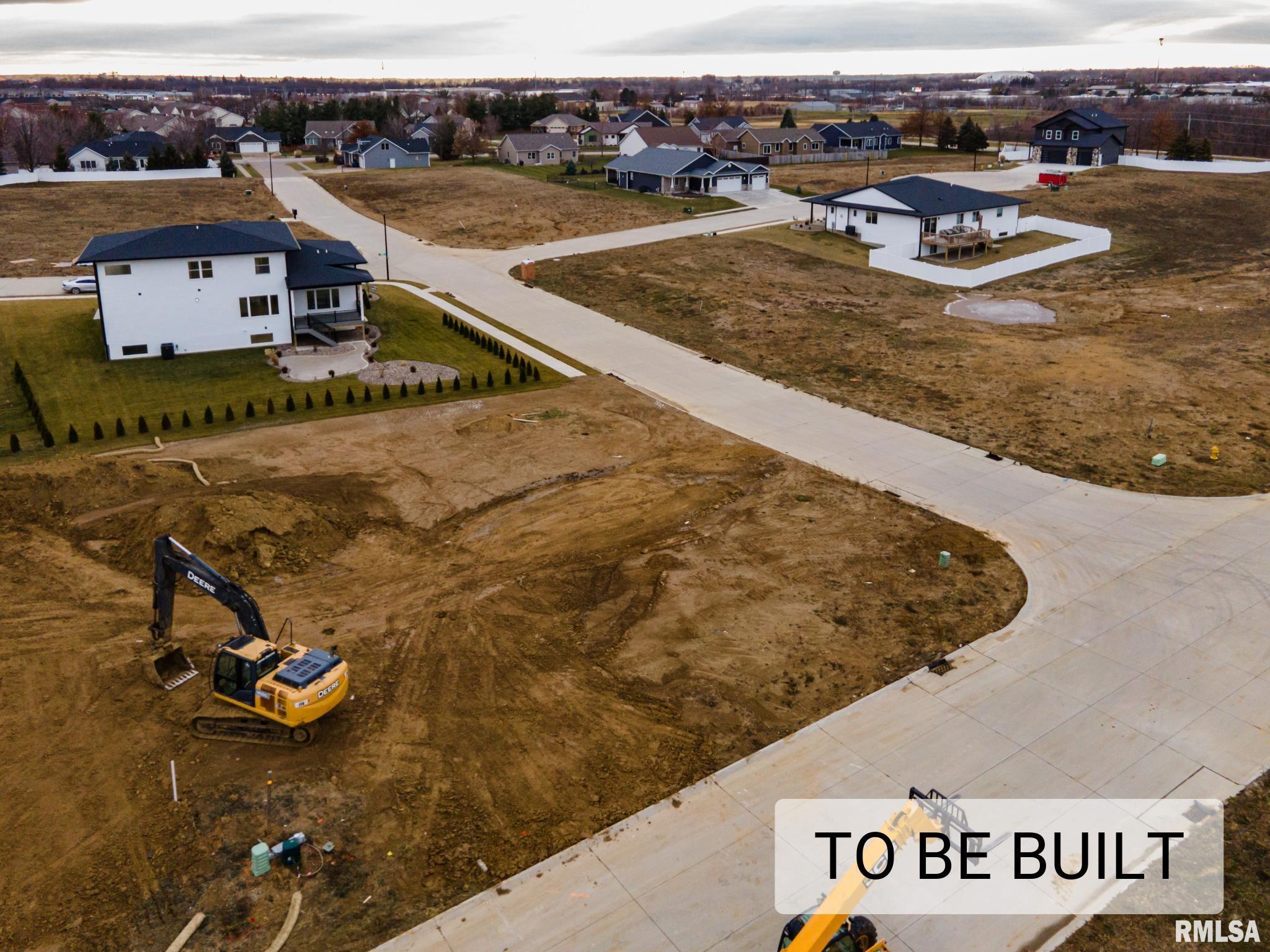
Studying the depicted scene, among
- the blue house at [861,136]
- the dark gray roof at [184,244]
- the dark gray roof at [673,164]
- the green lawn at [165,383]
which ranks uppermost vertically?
the blue house at [861,136]

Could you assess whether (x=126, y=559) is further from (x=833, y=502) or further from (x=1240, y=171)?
(x=1240, y=171)

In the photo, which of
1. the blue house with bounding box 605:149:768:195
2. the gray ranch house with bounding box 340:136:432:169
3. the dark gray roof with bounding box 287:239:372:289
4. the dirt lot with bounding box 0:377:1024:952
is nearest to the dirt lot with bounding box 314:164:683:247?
the blue house with bounding box 605:149:768:195

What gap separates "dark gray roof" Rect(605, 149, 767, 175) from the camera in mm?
89312

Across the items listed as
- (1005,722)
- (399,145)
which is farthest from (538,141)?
A: (1005,722)

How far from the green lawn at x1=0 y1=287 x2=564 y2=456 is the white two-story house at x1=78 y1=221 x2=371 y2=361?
1.08 metres

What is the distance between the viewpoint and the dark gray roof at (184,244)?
4091 centimetres

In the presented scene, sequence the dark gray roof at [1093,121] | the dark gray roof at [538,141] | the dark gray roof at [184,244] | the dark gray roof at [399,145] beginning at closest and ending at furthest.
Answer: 1. the dark gray roof at [184,244]
2. the dark gray roof at [1093,121]
3. the dark gray roof at [399,145]
4. the dark gray roof at [538,141]

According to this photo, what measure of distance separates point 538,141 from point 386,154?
17.8 meters

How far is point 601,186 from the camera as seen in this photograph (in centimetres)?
9394

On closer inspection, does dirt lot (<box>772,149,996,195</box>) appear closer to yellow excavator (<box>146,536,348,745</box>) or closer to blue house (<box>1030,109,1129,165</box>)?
blue house (<box>1030,109,1129,165</box>)

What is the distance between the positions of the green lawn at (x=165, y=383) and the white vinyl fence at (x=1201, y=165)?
8383cm

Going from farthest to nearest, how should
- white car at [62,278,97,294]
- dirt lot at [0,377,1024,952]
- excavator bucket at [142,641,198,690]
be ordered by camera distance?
white car at [62,278,97,294]
excavator bucket at [142,641,198,690]
dirt lot at [0,377,1024,952]

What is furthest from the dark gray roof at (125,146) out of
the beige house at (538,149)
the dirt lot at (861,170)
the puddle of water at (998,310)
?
the puddle of water at (998,310)

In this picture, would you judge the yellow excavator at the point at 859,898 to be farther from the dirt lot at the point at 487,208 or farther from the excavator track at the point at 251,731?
the dirt lot at the point at 487,208
